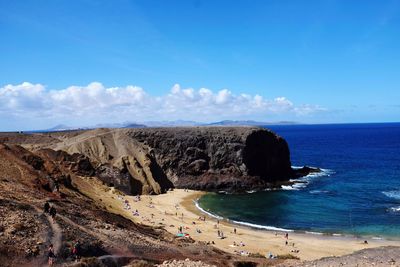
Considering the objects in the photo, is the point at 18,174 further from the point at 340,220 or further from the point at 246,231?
the point at 340,220

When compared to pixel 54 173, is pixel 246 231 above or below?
below

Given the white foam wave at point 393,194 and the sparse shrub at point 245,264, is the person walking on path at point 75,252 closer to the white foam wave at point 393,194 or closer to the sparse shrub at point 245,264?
the sparse shrub at point 245,264

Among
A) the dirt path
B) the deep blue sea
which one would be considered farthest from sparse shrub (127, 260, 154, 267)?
the deep blue sea

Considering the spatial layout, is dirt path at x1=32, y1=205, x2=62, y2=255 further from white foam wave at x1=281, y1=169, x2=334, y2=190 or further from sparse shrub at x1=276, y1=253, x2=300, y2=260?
white foam wave at x1=281, y1=169, x2=334, y2=190

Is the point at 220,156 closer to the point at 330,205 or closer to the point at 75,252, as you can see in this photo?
the point at 330,205

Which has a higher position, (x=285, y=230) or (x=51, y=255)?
(x=51, y=255)

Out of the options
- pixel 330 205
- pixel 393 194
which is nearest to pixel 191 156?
pixel 330 205

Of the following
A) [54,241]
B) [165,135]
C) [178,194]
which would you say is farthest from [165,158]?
[54,241]
